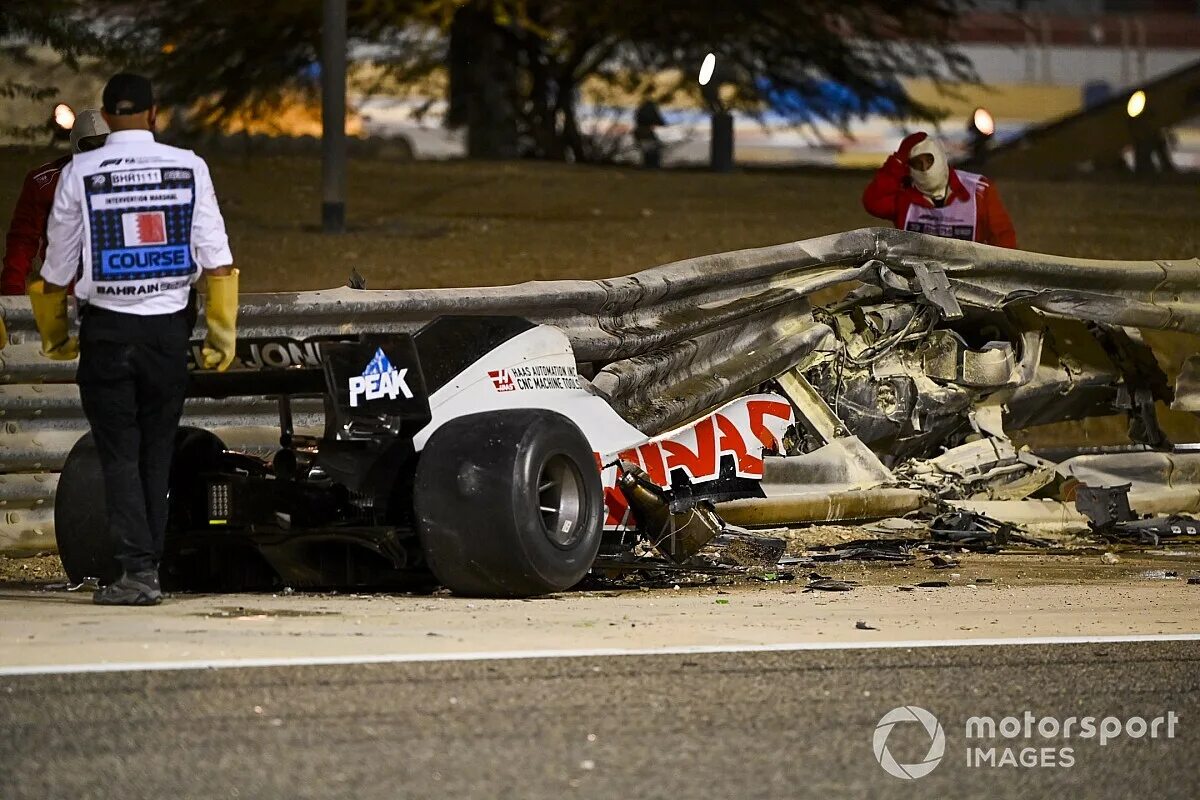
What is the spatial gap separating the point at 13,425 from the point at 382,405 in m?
2.39

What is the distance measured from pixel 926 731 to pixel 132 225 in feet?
9.60

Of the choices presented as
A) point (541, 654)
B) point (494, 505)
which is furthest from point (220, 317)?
point (541, 654)

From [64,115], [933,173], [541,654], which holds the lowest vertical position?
[541,654]

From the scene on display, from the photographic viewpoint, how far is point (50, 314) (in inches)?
253

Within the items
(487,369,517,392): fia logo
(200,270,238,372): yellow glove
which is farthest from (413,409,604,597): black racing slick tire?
(200,270,238,372): yellow glove

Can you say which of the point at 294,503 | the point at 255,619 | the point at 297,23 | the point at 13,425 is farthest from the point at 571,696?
the point at 297,23

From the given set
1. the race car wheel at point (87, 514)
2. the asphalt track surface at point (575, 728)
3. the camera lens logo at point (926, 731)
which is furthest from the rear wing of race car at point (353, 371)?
the camera lens logo at point (926, 731)

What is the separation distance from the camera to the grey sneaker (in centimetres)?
630

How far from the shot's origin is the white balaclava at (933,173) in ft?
33.4

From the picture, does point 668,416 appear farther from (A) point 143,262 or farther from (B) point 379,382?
(A) point 143,262

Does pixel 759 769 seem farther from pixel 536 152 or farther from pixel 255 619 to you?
pixel 536 152

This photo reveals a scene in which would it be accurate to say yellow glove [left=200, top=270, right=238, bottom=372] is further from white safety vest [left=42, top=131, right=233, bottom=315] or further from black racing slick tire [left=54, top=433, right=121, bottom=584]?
black racing slick tire [left=54, top=433, right=121, bottom=584]

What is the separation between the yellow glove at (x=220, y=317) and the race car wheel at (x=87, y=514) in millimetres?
795

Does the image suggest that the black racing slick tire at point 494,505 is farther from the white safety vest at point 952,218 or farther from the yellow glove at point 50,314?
the white safety vest at point 952,218
